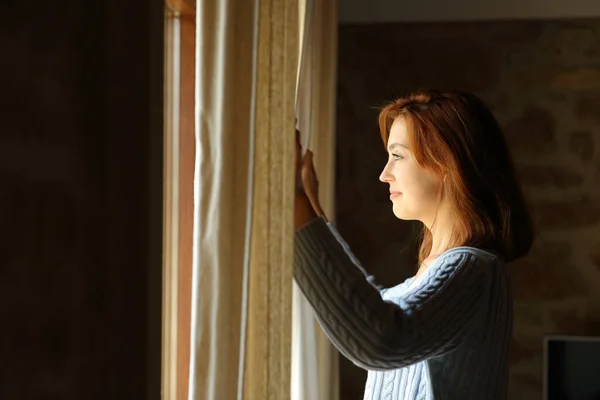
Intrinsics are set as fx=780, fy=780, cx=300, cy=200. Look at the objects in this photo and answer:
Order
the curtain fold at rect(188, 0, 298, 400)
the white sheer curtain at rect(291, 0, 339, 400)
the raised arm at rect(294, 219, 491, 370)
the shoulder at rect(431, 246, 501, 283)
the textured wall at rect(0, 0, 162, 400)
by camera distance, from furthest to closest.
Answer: the white sheer curtain at rect(291, 0, 339, 400) → the shoulder at rect(431, 246, 501, 283) → the raised arm at rect(294, 219, 491, 370) → the curtain fold at rect(188, 0, 298, 400) → the textured wall at rect(0, 0, 162, 400)

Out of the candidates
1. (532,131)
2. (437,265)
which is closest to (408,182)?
(437,265)

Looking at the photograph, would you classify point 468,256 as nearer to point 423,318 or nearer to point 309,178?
point 423,318

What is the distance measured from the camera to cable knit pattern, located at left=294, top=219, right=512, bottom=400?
3.47 ft

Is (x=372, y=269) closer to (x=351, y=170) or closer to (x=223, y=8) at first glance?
(x=351, y=170)

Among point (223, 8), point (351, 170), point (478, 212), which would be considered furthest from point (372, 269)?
point (223, 8)

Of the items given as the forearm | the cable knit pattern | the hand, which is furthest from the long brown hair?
the forearm

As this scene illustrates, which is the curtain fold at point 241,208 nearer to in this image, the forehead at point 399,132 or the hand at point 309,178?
the hand at point 309,178

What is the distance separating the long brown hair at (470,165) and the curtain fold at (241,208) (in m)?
0.37

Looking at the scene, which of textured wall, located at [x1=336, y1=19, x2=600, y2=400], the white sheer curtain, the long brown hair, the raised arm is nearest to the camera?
the raised arm

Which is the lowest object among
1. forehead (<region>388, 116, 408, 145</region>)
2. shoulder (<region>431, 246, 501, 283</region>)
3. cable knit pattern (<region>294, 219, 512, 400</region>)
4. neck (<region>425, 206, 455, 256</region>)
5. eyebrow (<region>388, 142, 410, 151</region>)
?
cable knit pattern (<region>294, 219, 512, 400</region>)

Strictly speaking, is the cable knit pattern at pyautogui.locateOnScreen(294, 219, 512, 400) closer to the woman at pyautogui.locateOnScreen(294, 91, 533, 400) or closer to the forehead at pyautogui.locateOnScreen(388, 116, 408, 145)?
the woman at pyautogui.locateOnScreen(294, 91, 533, 400)

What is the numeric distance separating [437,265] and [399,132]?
31 centimetres

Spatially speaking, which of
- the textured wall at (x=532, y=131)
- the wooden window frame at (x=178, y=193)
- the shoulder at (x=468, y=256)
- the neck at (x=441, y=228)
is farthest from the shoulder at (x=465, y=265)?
the textured wall at (x=532, y=131)

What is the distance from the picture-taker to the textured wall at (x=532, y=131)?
3.42 meters
